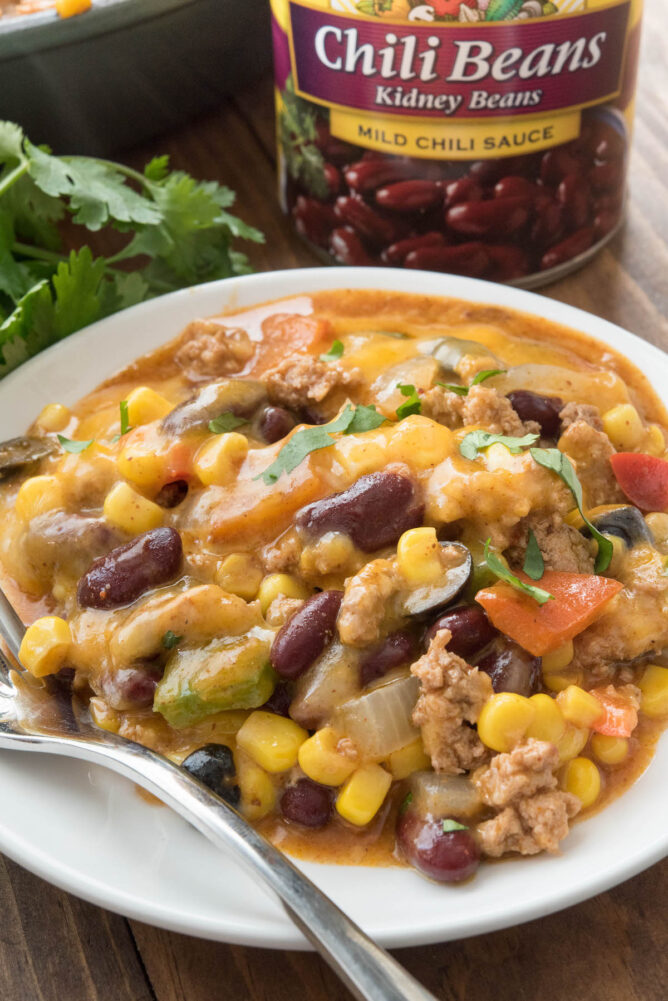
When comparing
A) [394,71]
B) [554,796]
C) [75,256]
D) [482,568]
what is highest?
[394,71]

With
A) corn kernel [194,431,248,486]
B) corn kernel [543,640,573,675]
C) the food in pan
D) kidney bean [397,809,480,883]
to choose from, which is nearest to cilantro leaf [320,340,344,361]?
the food in pan

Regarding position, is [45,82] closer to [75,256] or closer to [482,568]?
[75,256]

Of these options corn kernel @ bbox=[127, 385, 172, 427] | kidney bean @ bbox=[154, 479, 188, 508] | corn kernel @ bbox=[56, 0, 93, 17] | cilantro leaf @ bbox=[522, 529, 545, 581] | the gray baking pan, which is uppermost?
corn kernel @ bbox=[56, 0, 93, 17]

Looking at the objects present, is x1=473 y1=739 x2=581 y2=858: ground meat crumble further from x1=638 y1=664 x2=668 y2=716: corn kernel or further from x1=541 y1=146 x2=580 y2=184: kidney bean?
x1=541 y1=146 x2=580 y2=184: kidney bean

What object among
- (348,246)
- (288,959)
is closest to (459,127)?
(348,246)

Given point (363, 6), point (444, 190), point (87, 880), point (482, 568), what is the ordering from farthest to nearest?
point (444, 190) → point (363, 6) → point (482, 568) → point (87, 880)

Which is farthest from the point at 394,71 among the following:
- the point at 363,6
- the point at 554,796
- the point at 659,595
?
the point at 554,796
